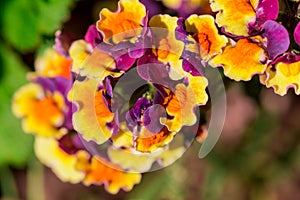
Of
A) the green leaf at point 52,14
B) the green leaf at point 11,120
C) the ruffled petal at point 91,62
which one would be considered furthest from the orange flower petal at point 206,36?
the green leaf at point 11,120

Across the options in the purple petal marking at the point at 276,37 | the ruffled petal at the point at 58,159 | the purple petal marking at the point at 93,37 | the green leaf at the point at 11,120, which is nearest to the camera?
the purple petal marking at the point at 276,37

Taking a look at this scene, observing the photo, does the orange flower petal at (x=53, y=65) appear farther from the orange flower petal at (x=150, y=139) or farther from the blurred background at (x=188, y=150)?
the orange flower petal at (x=150, y=139)

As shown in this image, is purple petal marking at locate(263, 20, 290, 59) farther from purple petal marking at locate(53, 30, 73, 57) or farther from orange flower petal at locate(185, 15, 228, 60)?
purple petal marking at locate(53, 30, 73, 57)

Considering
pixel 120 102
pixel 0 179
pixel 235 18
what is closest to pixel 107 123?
pixel 120 102

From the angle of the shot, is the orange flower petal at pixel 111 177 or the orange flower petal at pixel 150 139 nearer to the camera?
the orange flower petal at pixel 150 139

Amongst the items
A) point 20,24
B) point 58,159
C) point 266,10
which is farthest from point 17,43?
point 266,10

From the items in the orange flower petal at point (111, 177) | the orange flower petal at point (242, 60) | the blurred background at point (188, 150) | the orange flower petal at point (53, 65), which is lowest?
the blurred background at point (188, 150)
